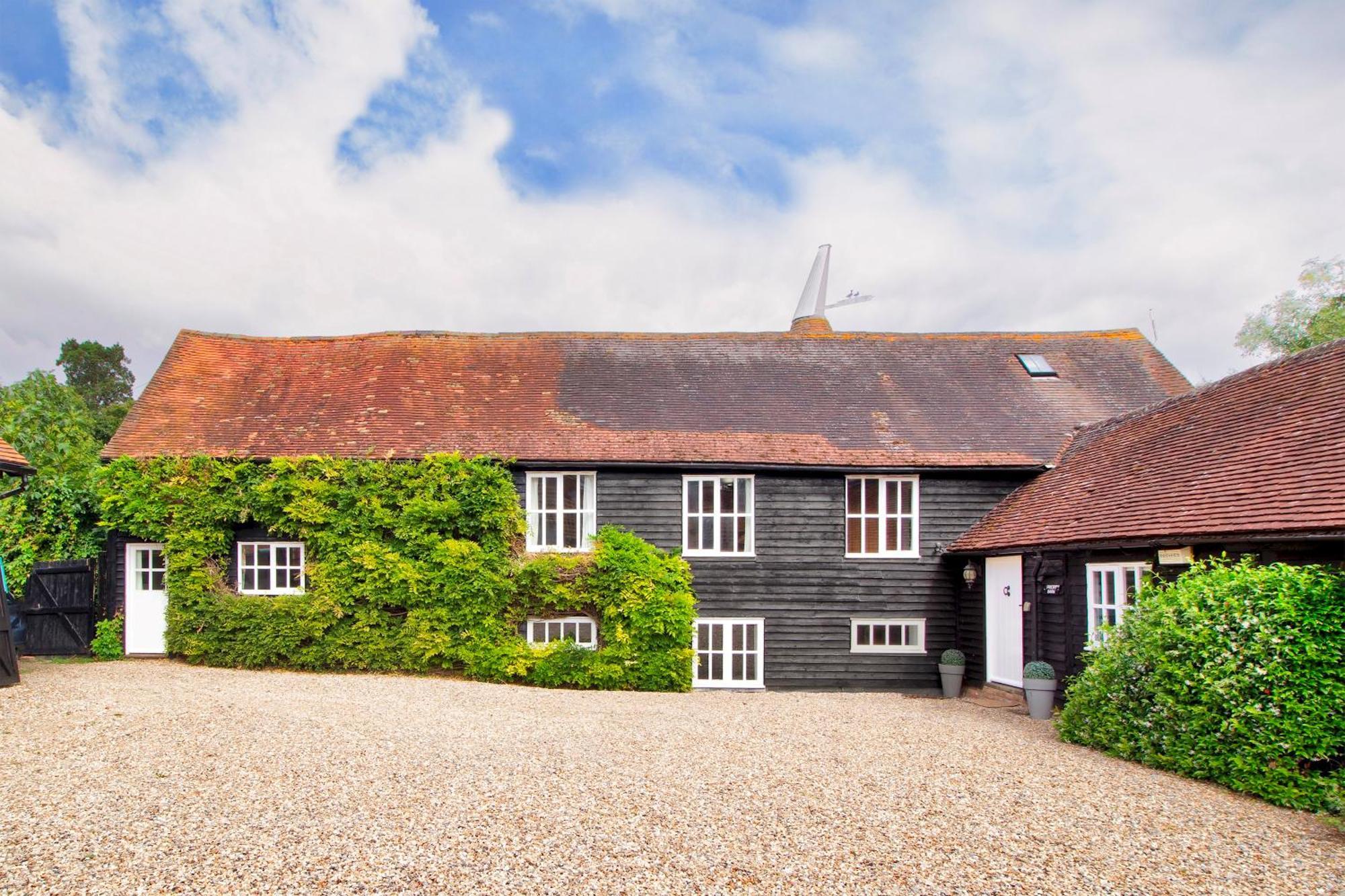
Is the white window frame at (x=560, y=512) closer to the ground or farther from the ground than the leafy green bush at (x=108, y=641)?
farther from the ground

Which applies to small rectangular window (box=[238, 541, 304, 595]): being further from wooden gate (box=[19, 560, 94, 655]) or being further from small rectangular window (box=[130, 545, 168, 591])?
wooden gate (box=[19, 560, 94, 655])

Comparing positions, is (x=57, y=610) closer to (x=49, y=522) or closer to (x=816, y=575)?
(x=49, y=522)

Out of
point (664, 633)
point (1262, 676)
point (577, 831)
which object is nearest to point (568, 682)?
point (664, 633)

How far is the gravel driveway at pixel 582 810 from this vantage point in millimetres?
5953

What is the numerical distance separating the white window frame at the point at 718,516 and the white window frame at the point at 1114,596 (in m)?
5.97

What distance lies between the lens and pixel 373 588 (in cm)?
1580

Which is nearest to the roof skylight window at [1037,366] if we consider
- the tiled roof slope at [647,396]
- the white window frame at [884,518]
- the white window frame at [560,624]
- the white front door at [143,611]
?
the tiled roof slope at [647,396]

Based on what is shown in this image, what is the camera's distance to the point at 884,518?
17000 mm

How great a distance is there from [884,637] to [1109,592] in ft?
16.6

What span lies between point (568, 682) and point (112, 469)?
30.9 feet

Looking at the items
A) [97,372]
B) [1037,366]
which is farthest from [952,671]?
[97,372]

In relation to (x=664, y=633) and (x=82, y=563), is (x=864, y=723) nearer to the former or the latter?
(x=664, y=633)

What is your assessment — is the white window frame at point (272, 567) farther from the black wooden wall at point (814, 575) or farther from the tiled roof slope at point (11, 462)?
the tiled roof slope at point (11, 462)

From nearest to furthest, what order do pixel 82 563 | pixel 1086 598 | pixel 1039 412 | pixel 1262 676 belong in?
1. pixel 1262 676
2. pixel 1086 598
3. pixel 82 563
4. pixel 1039 412
